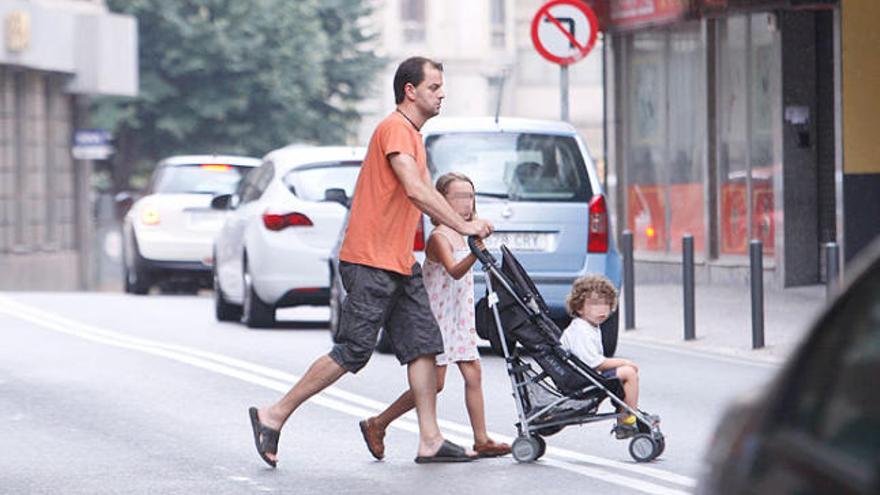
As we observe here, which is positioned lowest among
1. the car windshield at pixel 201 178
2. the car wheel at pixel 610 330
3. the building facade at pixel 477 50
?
the car wheel at pixel 610 330

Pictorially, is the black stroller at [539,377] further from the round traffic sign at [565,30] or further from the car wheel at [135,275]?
the car wheel at [135,275]

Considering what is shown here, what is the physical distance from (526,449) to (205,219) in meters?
18.3

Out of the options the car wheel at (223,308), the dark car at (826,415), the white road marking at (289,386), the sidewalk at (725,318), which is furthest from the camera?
the car wheel at (223,308)

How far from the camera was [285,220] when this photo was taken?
1856 centimetres

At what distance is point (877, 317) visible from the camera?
3424 millimetres

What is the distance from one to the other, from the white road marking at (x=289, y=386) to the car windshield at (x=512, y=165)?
1854 millimetres

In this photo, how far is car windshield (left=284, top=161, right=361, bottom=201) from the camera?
61.3 feet

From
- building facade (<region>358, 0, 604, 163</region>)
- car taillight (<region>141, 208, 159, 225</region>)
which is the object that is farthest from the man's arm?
building facade (<region>358, 0, 604, 163</region>)

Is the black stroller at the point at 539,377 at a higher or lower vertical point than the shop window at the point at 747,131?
lower

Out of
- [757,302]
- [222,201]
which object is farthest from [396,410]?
[222,201]

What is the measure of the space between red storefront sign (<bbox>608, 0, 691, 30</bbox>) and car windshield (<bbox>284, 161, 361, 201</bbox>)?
288 inches

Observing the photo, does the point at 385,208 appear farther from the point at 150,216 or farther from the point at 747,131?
the point at 150,216

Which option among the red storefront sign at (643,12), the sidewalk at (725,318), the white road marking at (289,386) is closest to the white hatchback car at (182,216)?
the red storefront sign at (643,12)

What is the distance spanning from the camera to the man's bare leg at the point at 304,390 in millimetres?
9453
